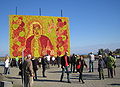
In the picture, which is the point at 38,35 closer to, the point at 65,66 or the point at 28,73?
the point at 65,66

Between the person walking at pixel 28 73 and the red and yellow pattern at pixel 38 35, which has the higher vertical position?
the red and yellow pattern at pixel 38 35

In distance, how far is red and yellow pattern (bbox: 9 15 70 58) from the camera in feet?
49.0

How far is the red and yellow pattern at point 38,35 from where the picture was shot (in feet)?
49.0

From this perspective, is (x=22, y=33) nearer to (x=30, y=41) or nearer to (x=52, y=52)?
(x=30, y=41)

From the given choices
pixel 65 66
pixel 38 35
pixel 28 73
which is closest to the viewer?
pixel 28 73

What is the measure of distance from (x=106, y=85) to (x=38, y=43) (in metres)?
7.68

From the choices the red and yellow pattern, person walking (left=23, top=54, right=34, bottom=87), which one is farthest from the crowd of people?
the red and yellow pattern

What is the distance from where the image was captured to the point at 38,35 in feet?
51.5

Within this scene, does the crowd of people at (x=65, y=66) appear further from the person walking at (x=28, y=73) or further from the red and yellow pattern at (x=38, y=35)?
the red and yellow pattern at (x=38, y=35)

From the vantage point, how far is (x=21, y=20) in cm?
1512

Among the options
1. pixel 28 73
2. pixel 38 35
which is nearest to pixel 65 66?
pixel 28 73

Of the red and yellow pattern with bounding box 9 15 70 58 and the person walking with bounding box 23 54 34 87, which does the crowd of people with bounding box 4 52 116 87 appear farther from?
the red and yellow pattern with bounding box 9 15 70 58

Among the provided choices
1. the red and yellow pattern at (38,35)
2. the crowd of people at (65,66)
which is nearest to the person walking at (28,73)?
the crowd of people at (65,66)

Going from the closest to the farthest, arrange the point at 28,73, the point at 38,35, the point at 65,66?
the point at 28,73 → the point at 65,66 → the point at 38,35
